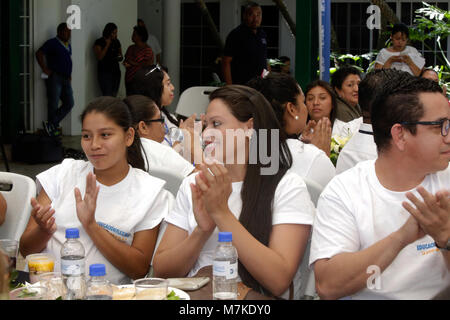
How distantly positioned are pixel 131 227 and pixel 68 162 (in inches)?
17.5

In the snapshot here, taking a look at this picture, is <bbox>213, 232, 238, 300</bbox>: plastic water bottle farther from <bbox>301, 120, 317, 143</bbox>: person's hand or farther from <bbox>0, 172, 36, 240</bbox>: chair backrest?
<bbox>301, 120, 317, 143</bbox>: person's hand

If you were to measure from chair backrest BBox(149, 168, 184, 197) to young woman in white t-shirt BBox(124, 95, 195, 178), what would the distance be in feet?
0.85

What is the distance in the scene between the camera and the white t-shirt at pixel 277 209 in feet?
7.32

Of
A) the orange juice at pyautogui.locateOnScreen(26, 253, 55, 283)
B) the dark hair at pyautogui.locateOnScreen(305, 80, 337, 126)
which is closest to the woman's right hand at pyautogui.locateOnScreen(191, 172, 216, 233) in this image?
the orange juice at pyautogui.locateOnScreen(26, 253, 55, 283)

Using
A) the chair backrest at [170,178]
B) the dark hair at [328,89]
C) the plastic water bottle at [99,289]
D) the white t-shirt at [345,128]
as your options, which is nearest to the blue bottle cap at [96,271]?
the plastic water bottle at [99,289]

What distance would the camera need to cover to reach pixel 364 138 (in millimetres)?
3549

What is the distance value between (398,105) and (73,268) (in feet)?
3.73

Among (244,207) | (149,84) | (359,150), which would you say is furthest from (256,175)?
(149,84)

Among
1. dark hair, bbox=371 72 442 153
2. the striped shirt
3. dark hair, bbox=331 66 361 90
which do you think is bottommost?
dark hair, bbox=371 72 442 153

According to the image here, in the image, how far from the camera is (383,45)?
10.4 metres

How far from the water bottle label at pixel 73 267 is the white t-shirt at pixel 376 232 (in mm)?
722

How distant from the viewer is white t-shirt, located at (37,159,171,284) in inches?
99.8

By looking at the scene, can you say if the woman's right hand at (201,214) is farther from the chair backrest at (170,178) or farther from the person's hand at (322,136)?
the person's hand at (322,136)
